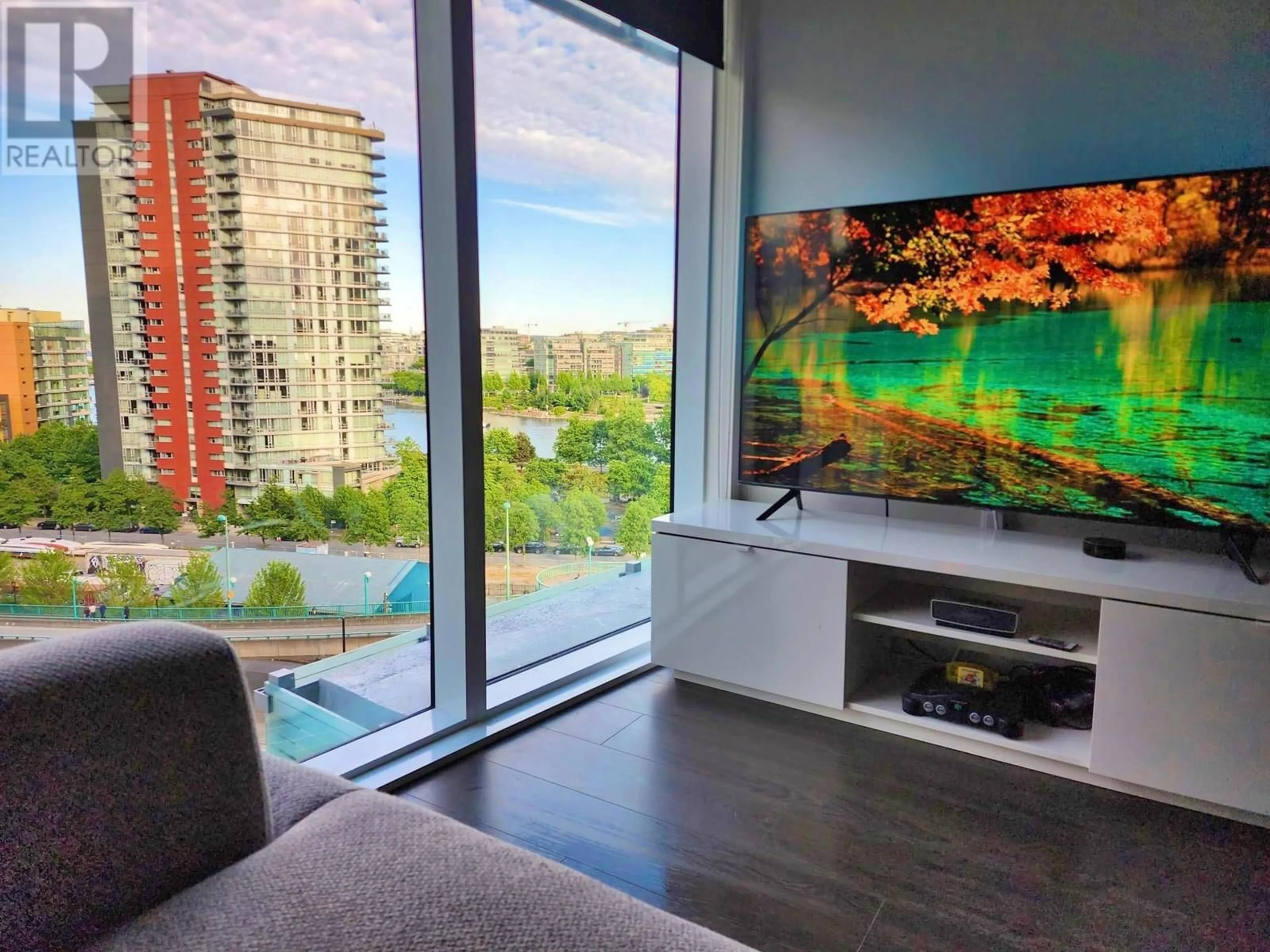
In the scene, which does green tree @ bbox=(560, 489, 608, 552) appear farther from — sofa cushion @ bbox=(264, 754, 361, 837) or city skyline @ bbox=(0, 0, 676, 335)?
sofa cushion @ bbox=(264, 754, 361, 837)

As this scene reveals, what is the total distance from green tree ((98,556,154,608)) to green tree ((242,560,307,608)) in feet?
0.74

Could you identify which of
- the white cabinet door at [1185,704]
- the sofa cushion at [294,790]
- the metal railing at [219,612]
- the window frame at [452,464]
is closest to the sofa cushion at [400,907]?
the sofa cushion at [294,790]

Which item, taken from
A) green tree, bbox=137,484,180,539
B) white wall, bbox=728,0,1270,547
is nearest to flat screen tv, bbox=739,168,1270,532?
white wall, bbox=728,0,1270,547

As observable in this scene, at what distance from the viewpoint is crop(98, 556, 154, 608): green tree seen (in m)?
1.69

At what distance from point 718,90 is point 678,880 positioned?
8.99 ft

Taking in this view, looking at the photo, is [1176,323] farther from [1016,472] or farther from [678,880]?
[678,880]

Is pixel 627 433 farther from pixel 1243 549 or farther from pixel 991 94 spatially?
pixel 1243 549

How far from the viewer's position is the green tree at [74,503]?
1.61m

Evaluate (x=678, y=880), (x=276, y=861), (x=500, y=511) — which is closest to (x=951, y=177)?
(x=500, y=511)

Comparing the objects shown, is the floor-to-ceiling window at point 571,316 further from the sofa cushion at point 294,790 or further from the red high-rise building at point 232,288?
the sofa cushion at point 294,790

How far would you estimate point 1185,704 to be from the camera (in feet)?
6.49

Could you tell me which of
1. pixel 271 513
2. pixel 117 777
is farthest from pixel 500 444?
pixel 117 777

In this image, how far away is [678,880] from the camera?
5.71ft

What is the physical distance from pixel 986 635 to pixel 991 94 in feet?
5.71
